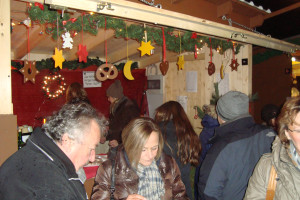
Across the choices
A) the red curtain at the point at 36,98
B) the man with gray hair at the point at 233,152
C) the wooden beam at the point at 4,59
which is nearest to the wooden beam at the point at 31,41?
the red curtain at the point at 36,98

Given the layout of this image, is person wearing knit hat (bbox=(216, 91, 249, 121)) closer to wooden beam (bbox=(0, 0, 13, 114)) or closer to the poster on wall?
wooden beam (bbox=(0, 0, 13, 114))

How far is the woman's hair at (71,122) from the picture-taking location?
1323mm

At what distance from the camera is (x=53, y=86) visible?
5.86 meters

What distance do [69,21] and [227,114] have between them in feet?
6.96

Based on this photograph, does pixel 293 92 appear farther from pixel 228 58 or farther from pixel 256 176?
pixel 256 176

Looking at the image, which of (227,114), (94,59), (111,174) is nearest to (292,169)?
(227,114)

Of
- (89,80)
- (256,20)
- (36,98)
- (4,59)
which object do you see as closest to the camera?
(4,59)

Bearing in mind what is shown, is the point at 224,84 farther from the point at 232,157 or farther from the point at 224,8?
the point at 232,157

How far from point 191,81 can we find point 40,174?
537cm

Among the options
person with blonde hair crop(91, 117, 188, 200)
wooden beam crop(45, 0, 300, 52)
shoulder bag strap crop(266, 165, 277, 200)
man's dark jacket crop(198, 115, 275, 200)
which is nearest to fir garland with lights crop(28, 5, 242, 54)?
wooden beam crop(45, 0, 300, 52)

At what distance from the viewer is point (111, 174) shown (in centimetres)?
198

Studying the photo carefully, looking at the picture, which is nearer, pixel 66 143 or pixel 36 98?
pixel 66 143

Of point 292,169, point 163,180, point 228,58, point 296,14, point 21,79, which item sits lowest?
point 163,180

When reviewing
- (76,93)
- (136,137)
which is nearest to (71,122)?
(136,137)
